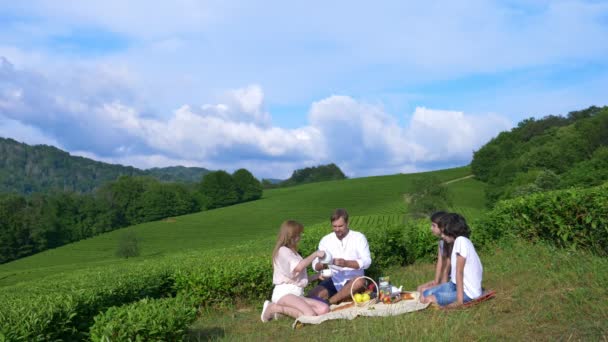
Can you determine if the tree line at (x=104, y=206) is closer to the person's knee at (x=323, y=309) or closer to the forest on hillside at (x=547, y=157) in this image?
the forest on hillside at (x=547, y=157)

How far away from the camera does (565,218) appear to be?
8.94 metres

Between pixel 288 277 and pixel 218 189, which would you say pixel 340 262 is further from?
pixel 218 189

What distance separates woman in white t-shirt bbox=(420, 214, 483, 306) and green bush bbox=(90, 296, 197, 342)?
3.23 metres

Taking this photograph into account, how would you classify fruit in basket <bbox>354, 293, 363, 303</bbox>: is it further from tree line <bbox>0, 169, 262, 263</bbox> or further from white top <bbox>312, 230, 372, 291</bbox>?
tree line <bbox>0, 169, 262, 263</bbox>

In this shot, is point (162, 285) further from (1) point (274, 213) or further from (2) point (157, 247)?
(1) point (274, 213)

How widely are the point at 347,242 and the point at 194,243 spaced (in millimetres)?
50623

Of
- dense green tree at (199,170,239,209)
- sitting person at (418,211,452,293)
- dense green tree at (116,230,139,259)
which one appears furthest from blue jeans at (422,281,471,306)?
dense green tree at (199,170,239,209)

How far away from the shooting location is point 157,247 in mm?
57469

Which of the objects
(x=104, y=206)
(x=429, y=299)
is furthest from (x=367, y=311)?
(x=104, y=206)

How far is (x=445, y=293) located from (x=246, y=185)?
83.4 meters

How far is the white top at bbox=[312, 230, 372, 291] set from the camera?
7.94 meters

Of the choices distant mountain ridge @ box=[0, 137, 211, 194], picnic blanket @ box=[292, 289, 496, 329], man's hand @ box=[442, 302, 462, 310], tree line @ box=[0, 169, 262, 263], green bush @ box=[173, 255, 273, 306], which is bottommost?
man's hand @ box=[442, 302, 462, 310]

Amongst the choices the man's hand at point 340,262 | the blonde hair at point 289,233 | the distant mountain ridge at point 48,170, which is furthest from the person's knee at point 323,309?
the distant mountain ridge at point 48,170

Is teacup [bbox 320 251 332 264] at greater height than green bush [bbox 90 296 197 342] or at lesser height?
greater
